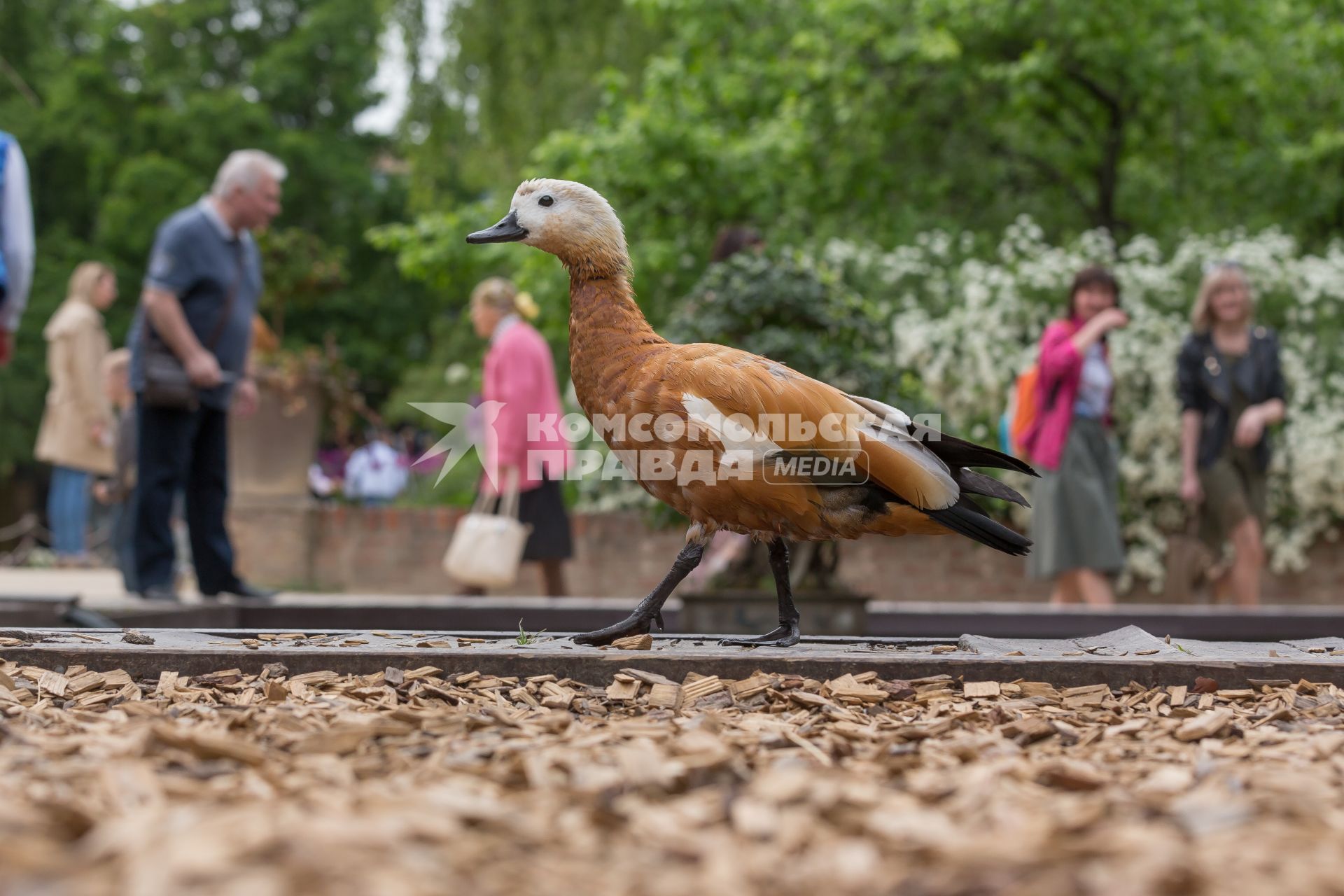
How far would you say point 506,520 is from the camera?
21.9 ft

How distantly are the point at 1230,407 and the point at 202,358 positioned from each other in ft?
16.4

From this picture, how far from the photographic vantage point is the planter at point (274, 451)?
428 inches

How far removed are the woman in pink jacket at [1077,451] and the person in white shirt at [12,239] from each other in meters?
4.59

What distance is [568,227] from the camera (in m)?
3.72

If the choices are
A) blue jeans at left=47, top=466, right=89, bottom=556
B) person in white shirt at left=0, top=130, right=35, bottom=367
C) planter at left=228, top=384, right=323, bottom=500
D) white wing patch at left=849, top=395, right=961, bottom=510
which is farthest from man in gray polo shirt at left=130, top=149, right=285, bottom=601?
blue jeans at left=47, top=466, right=89, bottom=556

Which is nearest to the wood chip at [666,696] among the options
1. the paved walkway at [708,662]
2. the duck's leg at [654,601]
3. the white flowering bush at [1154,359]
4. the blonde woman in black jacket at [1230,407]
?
the paved walkway at [708,662]

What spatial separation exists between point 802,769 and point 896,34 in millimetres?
11284

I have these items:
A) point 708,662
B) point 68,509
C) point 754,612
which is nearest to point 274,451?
point 68,509

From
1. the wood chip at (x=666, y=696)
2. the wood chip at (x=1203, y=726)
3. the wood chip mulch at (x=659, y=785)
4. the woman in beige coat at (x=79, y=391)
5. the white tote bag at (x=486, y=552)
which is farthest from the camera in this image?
the woman in beige coat at (x=79, y=391)

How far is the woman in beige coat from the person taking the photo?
9969mm

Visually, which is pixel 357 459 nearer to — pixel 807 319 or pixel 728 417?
pixel 807 319

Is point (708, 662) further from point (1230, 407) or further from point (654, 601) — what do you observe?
point (1230, 407)

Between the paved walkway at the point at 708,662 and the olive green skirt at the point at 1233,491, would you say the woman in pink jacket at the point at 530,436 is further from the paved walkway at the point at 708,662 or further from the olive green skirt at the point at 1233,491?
the paved walkway at the point at 708,662

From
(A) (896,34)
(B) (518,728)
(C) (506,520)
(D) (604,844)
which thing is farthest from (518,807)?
(A) (896,34)
